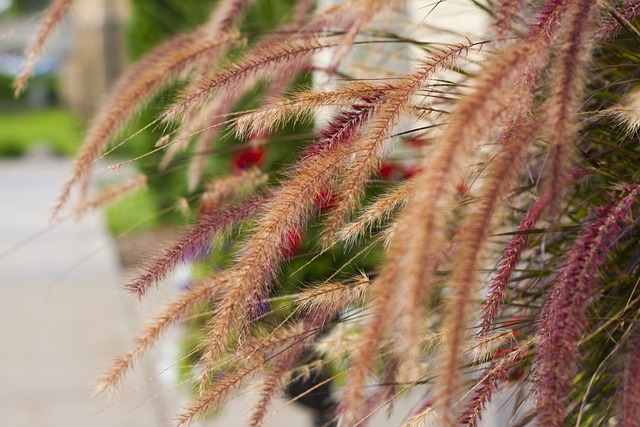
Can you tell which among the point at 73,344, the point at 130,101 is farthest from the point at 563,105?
the point at 73,344

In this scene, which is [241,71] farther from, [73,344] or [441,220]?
[73,344]

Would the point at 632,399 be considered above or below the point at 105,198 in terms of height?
below

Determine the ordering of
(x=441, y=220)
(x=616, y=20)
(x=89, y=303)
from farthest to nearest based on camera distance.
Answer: (x=89, y=303), (x=616, y=20), (x=441, y=220)

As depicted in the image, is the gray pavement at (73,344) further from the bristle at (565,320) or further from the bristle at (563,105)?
the bristle at (563,105)

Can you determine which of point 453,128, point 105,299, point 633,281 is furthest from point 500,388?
point 105,299

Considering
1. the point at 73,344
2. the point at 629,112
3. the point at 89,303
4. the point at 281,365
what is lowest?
the point at 89,303

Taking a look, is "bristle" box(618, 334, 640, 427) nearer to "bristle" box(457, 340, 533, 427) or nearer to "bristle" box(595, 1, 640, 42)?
"bristle" box(457, 340, 533, 427)

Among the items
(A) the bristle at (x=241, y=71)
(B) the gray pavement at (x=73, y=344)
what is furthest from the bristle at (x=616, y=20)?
(B) the gray pavement at (x=73, y=344)

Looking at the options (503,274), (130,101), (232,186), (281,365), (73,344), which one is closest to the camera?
(503,274)

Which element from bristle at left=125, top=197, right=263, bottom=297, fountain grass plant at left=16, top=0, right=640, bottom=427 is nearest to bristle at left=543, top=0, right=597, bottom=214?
fountain grass plant at left=16, top=0, right=640, bottom=427
